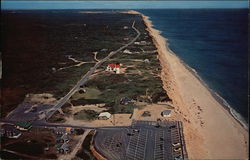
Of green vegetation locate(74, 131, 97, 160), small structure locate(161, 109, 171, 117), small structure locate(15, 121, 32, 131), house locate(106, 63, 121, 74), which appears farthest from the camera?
house locate(106, 63, 121, 74)

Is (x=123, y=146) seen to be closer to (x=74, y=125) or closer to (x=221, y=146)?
(x=74, y=125)

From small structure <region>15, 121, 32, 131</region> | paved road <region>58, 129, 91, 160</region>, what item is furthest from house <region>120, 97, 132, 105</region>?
small structure <region>15, 121, 32, 131</region>

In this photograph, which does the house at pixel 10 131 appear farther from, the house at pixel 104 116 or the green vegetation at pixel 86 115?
the house at pixel 104 116

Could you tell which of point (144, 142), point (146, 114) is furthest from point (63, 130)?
point (146, 114)

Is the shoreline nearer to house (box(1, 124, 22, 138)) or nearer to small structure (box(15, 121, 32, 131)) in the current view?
small structure (box(15, 121, 32, 131))

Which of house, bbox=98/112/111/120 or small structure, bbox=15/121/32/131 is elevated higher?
house, bbox=98/112/111/120

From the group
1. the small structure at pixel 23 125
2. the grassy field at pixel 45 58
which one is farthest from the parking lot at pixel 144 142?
the grassy field at pixel 45 58

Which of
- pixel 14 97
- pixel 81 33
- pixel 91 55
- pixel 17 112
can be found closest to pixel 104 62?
pixel 91 55
